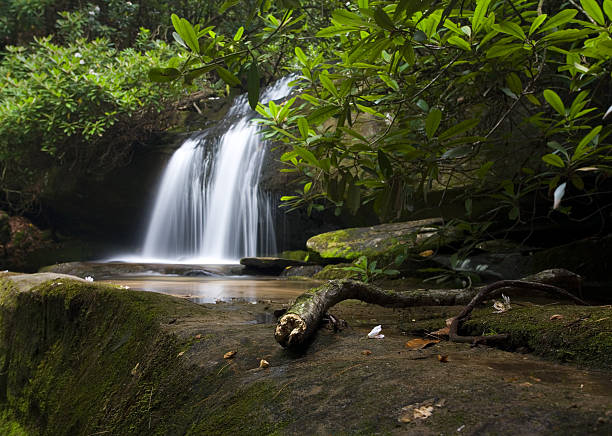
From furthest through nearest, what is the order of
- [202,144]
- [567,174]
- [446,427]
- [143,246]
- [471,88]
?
[143,246] < [202,144] < [471,88] < [567,174] < [446,427]

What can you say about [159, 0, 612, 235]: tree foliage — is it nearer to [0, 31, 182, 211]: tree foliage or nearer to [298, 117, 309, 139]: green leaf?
[298, 117, 309, 139]: green leaf

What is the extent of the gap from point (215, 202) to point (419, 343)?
816 centimetres

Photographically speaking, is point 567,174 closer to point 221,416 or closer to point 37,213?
point 221,416

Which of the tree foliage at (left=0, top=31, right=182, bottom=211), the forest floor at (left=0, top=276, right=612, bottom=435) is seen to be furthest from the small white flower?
the tree foliage at (left=0, top=31, right=182, bottom=211)

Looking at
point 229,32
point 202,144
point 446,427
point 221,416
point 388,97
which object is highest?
point 229,32

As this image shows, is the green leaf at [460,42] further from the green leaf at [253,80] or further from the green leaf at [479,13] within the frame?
the green leaf at [253,80]

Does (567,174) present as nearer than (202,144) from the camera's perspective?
Yes

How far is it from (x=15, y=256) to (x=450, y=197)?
10447 millimetres

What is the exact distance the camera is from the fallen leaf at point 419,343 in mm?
1498

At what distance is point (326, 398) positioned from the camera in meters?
1.06

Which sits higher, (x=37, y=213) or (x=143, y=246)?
(x=37, y=213)

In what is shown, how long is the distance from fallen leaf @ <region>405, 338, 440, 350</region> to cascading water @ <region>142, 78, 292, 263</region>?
23.0ft

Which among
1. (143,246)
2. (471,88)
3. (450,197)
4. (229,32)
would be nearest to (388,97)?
(471,88)

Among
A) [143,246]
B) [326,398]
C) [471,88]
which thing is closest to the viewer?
[326,398]
